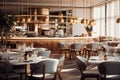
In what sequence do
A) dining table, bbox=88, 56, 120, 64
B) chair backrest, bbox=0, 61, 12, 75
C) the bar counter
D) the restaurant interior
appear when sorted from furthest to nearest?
1. the bar counter
2. dining table, bbox=88, 56, 120, 64
3. the restaurant interior
4. chair backrest, bbox=0, 61, 12, 75

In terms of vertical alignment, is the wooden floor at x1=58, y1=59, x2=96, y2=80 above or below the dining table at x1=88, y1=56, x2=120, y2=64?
below

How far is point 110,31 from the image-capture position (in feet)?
57.7

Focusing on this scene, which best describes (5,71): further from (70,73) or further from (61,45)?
(61,45)

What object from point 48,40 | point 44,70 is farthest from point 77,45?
A: point 44,70

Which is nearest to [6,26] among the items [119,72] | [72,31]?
[119,72]

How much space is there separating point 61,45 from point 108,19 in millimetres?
5453

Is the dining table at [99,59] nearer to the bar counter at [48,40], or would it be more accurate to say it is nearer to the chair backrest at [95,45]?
the chair backrest at [95,45]

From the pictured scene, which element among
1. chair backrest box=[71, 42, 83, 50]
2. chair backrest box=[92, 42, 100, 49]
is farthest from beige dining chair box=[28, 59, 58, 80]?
chair backrest box=[92, 42, 100, 49]

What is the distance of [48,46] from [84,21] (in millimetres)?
2458

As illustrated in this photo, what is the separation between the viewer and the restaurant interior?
6.56 meters

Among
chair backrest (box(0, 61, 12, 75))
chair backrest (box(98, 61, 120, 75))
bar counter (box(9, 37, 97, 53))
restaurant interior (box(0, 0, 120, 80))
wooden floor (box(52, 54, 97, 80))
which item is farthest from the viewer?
bar counter (box(9, 37, 97, 53))

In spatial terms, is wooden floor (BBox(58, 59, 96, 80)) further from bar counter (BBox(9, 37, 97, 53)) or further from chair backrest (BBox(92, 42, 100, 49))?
bar counter (BBox(9, 37, 97, 53))

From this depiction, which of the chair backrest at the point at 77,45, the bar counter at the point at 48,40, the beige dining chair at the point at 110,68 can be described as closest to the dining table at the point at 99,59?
the beige dining chair at the point at 110,68

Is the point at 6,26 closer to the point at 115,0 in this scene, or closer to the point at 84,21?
the point at 84,21
